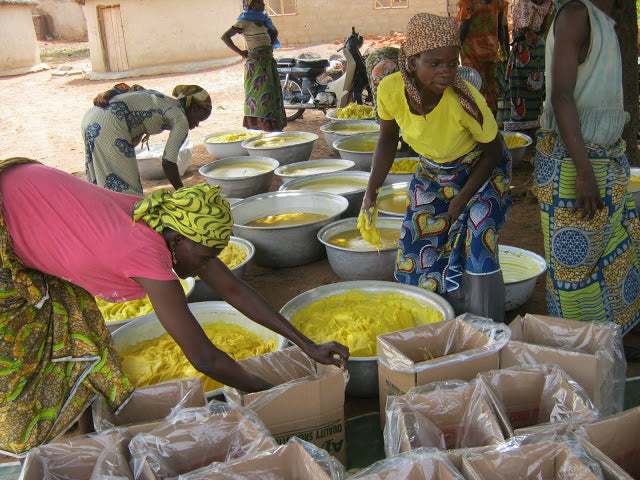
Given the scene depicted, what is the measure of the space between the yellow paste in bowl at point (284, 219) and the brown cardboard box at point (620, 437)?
2.94 meters

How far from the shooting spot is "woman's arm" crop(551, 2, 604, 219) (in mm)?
2283

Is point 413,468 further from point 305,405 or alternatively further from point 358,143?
point 358,143

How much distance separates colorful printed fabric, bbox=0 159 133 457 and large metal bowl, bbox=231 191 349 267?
174cm


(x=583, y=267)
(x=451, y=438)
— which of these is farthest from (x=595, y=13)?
(x=451, y=438)

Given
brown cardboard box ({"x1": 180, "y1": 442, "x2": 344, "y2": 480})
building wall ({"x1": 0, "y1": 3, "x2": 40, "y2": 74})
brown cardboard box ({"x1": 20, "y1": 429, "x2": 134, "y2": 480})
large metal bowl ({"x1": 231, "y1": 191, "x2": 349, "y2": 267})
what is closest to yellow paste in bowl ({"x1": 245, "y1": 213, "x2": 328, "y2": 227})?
large metal bowl ({"x1": 231, "y1": 191, "x2": 349, "y2": 267})

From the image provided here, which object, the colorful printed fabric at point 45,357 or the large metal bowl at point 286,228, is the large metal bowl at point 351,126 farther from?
the colorful printed fabric at point 45,357

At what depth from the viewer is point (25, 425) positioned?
1938 millimetres

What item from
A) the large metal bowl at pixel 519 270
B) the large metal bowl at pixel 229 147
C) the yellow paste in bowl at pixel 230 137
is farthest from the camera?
the yellow paste in bowl at pixel 230 137

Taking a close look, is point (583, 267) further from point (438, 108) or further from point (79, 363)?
point (79, 363)

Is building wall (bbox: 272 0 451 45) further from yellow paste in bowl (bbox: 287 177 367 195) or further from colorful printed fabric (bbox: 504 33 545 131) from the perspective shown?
yellow paste in bowl (bbox: 287 177 367 195)

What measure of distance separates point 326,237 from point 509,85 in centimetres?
359

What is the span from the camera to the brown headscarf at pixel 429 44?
7.20 feet

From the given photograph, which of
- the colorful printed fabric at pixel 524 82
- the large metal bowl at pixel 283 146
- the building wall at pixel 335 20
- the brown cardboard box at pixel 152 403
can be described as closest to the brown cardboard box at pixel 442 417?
the brown cardboard box at pixel 152 403

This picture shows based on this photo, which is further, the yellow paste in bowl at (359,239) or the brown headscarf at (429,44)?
the yellow paste in bowl at (359,239)
